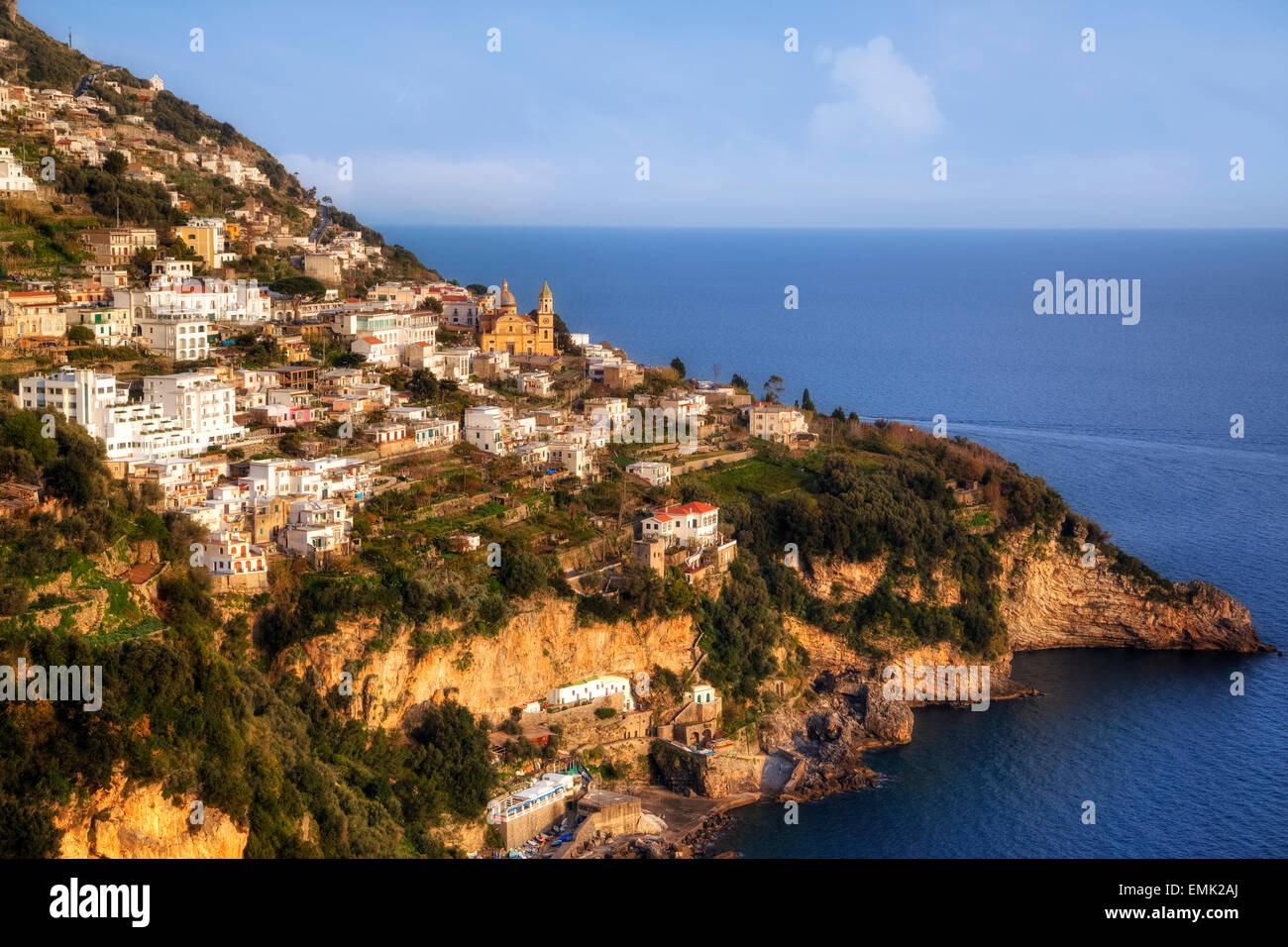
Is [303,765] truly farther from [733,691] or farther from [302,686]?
[733,691]

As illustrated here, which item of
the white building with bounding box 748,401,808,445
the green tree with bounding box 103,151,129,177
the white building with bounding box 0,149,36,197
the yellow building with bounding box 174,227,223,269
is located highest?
the green tree with bounding box 103,151,129,177

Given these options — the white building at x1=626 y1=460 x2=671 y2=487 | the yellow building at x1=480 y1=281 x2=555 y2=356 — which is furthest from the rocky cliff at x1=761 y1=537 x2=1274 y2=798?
the yellow building at x1=480 y1=281 x2=555 y2=356

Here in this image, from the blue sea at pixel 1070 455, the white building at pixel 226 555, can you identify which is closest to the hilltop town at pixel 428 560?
the white building at pixel 226 555

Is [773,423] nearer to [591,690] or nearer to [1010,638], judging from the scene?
[1010,638]

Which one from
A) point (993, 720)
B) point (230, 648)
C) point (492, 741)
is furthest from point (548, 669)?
point (993, 720)

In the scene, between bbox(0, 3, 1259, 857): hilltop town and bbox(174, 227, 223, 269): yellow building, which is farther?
bbox(174, 227, 223, 269): yellow building

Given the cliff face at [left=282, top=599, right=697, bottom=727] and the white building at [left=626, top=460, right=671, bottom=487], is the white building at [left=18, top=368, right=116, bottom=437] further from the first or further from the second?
the white building at [left=626, top=460, right=671, bottom=487]
